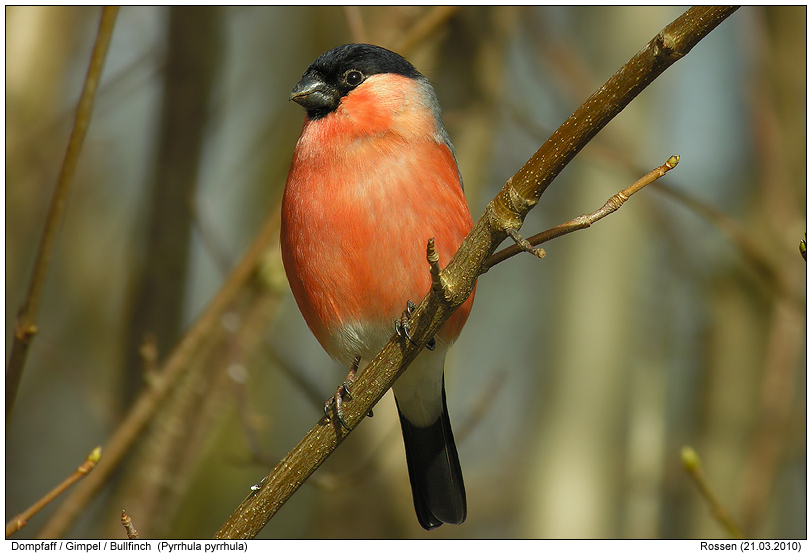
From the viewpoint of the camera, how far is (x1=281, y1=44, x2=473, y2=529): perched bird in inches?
99.3

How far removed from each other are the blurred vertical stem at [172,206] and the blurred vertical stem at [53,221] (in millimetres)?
1364

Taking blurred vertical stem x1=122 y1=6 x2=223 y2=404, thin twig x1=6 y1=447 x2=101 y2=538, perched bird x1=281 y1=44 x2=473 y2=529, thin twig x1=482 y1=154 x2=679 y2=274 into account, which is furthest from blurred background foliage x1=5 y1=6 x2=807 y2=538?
thin twig x1=482 y1=154 x2=679 y2=274

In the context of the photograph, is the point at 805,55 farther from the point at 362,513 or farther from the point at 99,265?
the point at 99,265

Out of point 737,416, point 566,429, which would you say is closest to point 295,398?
point 566,429

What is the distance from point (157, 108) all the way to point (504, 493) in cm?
A: 324

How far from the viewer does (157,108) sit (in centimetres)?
389

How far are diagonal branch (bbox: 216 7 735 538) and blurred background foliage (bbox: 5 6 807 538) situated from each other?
949 mm

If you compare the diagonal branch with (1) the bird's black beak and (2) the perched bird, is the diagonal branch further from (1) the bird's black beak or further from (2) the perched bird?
(1) the bird's black beak

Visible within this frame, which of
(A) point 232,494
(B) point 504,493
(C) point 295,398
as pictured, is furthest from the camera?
(C) point 295,398

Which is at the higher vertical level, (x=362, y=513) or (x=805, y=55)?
(x=805, y=55)

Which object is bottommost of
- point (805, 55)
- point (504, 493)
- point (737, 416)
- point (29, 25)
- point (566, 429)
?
point (504, 493)

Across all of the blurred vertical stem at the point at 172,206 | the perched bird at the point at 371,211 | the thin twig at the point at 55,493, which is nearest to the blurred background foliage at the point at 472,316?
the blurred vertical stem at the point at 172,206

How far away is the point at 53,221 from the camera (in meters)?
2.09

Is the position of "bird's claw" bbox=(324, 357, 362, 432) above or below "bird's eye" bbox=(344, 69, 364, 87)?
below
